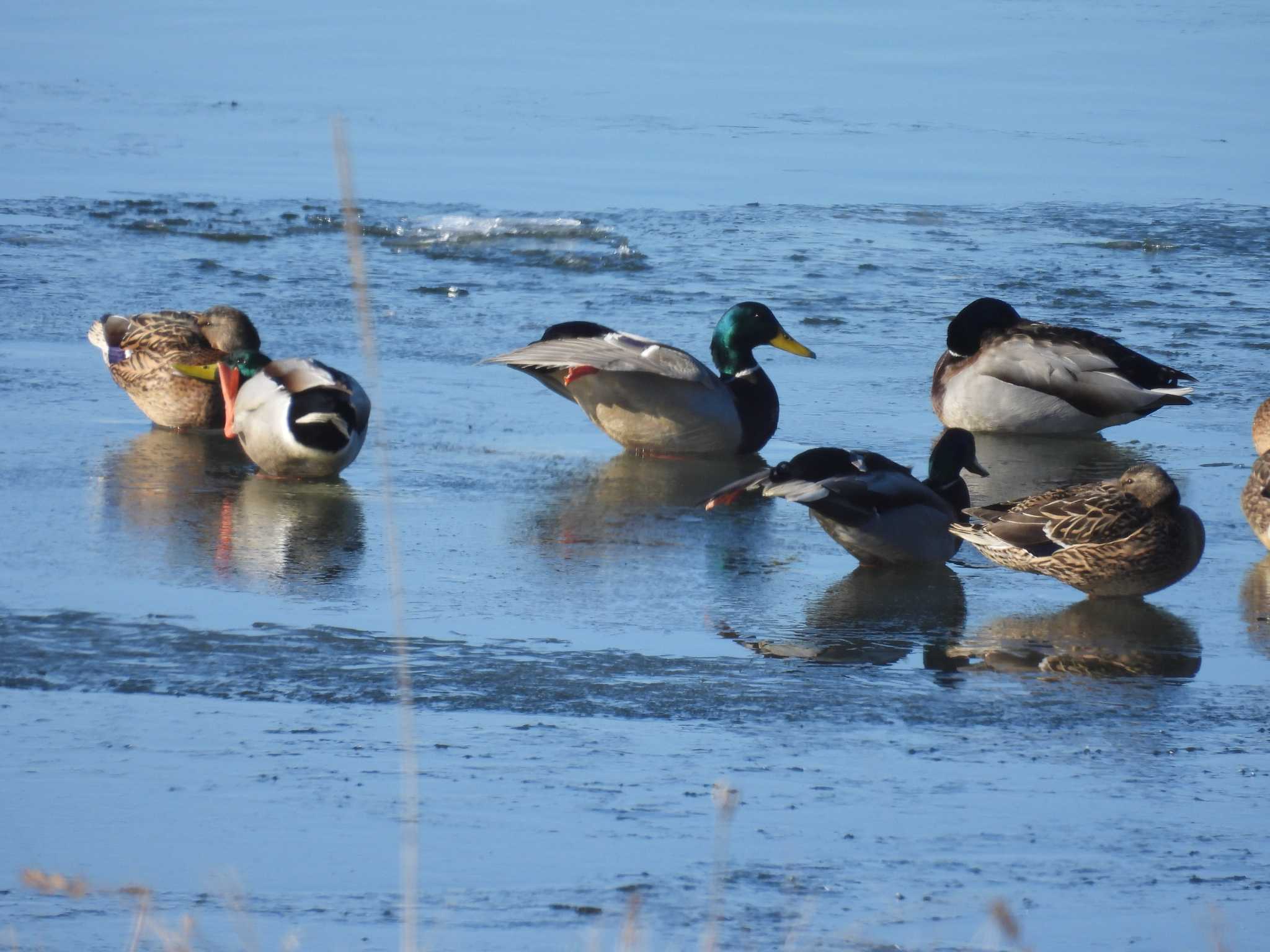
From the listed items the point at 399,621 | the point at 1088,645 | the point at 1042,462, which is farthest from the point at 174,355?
the point at 399,621

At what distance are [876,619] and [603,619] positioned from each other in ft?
2.86

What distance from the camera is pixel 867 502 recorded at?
682 cm

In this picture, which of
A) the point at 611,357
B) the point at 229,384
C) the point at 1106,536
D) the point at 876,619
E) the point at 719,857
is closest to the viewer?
the point at 719,857

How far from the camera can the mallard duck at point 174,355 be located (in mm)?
8977

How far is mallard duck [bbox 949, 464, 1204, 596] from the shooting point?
6.54 m

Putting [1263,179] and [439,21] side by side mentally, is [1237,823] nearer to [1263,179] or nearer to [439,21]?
[1263,179]

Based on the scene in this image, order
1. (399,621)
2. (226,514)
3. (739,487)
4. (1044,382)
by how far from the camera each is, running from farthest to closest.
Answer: (1044,382)
(226,514)
(739,487)
(399,621)

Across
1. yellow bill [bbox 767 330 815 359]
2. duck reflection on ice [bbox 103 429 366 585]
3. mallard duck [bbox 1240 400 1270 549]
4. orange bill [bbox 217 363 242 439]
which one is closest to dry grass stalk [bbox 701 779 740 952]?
duck reflection on ice [bbox 103 429 366 585]

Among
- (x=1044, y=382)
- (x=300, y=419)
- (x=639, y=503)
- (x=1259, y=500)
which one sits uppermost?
(x=300, y=419)

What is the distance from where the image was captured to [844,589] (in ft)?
22.2

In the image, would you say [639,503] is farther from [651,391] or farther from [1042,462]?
[1042,462]

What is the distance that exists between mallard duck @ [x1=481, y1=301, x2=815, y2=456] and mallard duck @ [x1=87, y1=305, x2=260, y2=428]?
136cm

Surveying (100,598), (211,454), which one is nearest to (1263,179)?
(211,454)

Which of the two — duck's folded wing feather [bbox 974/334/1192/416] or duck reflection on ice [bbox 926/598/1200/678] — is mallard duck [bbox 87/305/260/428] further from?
duck reflection on ice [bbox 926/598/1200/678]
